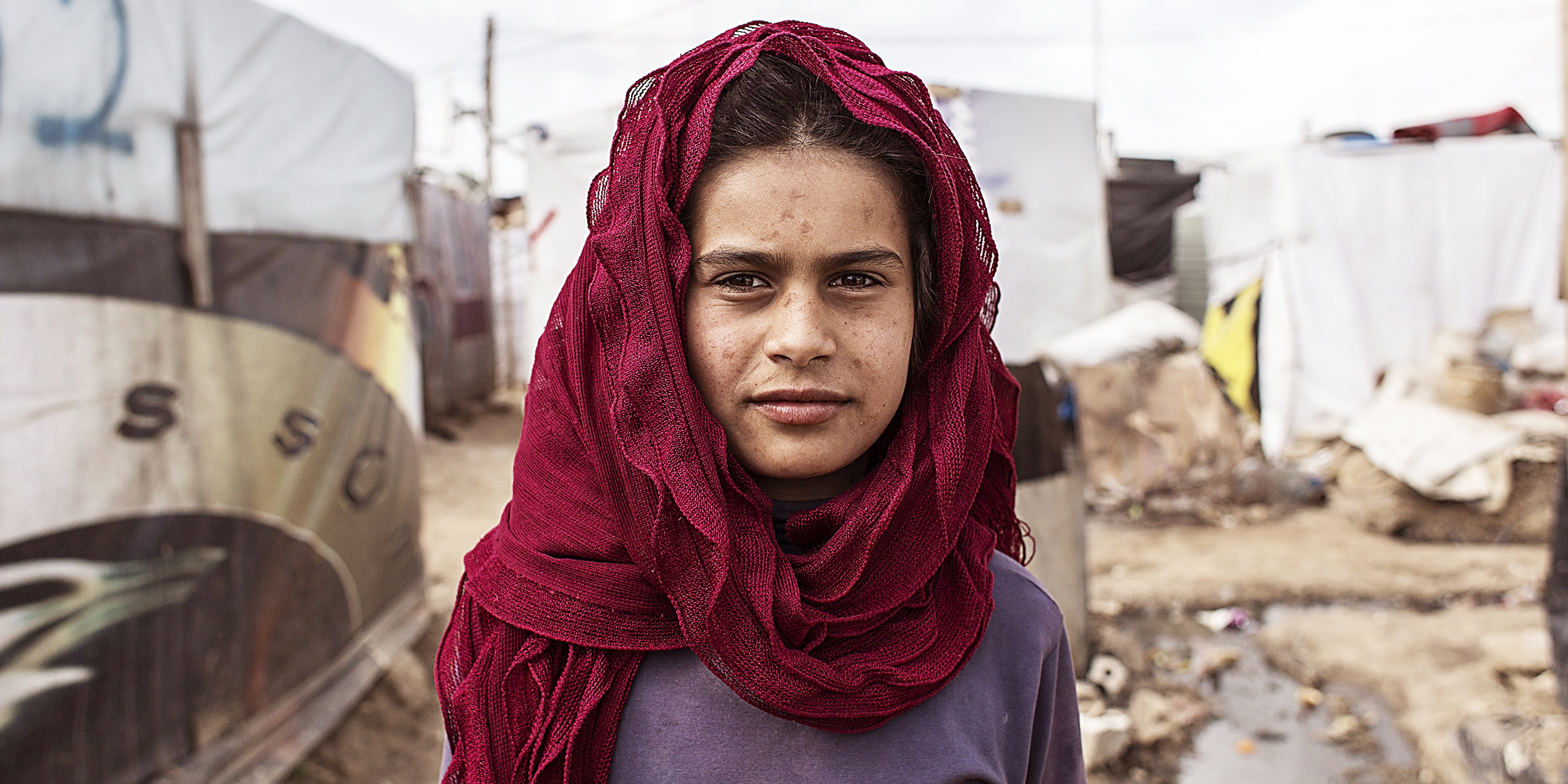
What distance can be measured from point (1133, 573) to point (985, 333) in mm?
4876

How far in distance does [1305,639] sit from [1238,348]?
498 cm

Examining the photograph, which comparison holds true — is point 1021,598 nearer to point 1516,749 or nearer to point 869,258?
point 869,258

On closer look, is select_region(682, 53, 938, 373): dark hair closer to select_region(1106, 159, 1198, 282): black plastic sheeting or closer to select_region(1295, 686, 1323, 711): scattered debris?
select_region(1295, 686, 1323, 711): scattered debris

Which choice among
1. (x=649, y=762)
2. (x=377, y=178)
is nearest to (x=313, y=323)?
(x=377, y=178)

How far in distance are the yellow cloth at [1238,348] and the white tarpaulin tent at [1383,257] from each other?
0.36 feet

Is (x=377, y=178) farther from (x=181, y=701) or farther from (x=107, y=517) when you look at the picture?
(x=181, y=701)

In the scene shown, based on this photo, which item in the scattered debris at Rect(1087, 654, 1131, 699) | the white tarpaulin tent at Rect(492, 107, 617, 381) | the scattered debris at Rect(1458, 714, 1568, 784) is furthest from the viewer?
the white tarpaulin tent at Rect(492, 107, 617, 381)

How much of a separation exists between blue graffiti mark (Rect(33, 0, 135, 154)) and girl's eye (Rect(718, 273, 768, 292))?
2546mm

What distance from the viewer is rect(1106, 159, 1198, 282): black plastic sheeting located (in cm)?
1140

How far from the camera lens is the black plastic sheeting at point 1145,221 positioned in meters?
11.4

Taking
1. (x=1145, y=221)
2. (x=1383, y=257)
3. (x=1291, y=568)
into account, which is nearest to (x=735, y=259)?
(x=1291, y=568)

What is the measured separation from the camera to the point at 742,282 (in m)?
0.96

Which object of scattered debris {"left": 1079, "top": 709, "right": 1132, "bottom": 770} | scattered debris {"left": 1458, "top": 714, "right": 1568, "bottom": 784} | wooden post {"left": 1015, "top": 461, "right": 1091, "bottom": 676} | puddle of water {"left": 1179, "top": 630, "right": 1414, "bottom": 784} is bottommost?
puddle of water {"left": 1179, "top": 630, "right": 1414, "bottom": 784}

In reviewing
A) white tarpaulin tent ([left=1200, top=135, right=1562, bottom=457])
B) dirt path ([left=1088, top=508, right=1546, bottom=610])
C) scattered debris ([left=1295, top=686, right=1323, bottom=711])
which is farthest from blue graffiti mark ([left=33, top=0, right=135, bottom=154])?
white tarpaulin tent ([left=1200, top=135, right=1562, bottom=457])
